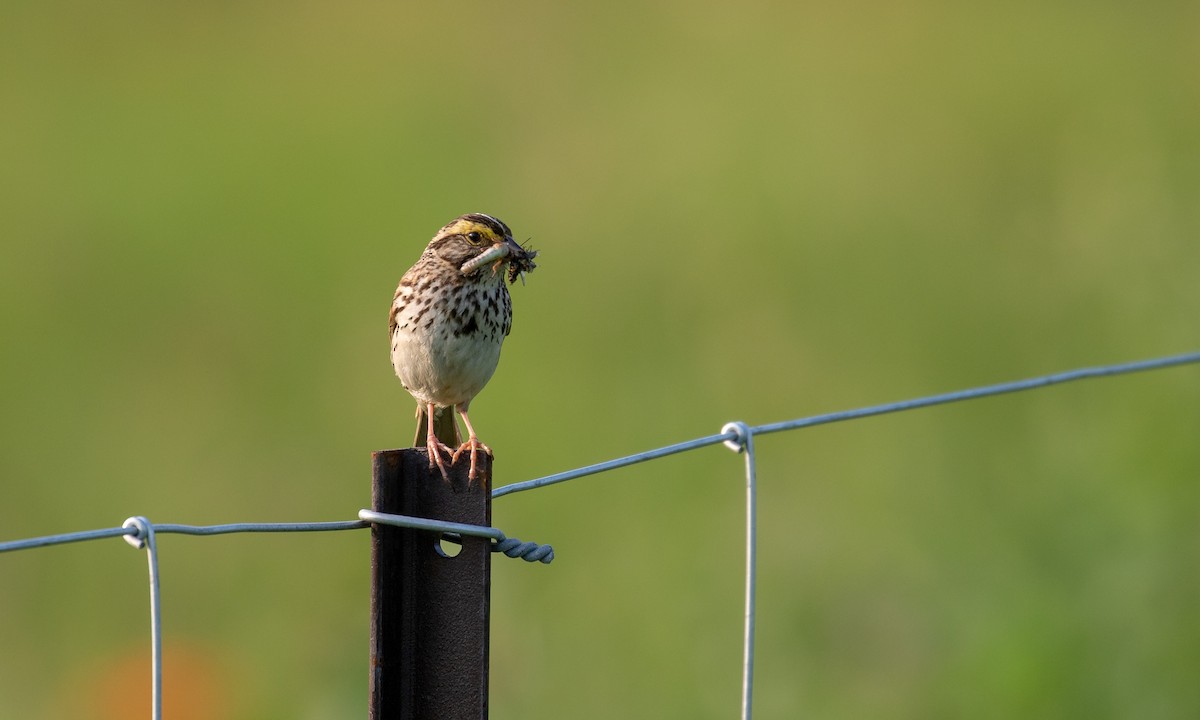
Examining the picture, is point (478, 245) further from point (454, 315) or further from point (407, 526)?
point (407, 526)

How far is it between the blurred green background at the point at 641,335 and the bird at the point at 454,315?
78.5 inches

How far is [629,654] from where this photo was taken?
7.60m

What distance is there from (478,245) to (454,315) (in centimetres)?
23

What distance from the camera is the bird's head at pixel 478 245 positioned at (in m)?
5.09

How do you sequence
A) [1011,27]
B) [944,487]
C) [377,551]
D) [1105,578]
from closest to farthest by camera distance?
[377,551], [1105,578], [944,487], [1011,27]

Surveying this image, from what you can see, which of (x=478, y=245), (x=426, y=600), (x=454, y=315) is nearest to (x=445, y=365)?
(x=454, y=315)

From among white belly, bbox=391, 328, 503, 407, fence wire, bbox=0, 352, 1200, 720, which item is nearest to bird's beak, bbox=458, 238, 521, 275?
white belly, bbox=391, 328, 503, 407

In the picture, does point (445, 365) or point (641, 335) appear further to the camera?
point (641, 335)

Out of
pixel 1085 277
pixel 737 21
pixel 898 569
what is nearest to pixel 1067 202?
pixel 1085 277

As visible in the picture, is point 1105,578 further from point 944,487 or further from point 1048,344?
point 1048,344

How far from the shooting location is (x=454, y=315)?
5266 mm

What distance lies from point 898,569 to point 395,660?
17.9 ft

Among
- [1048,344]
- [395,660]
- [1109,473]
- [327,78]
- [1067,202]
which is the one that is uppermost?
[327,78]

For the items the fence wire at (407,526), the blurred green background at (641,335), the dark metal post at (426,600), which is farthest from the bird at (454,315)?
the blurred green background at (641,335)
